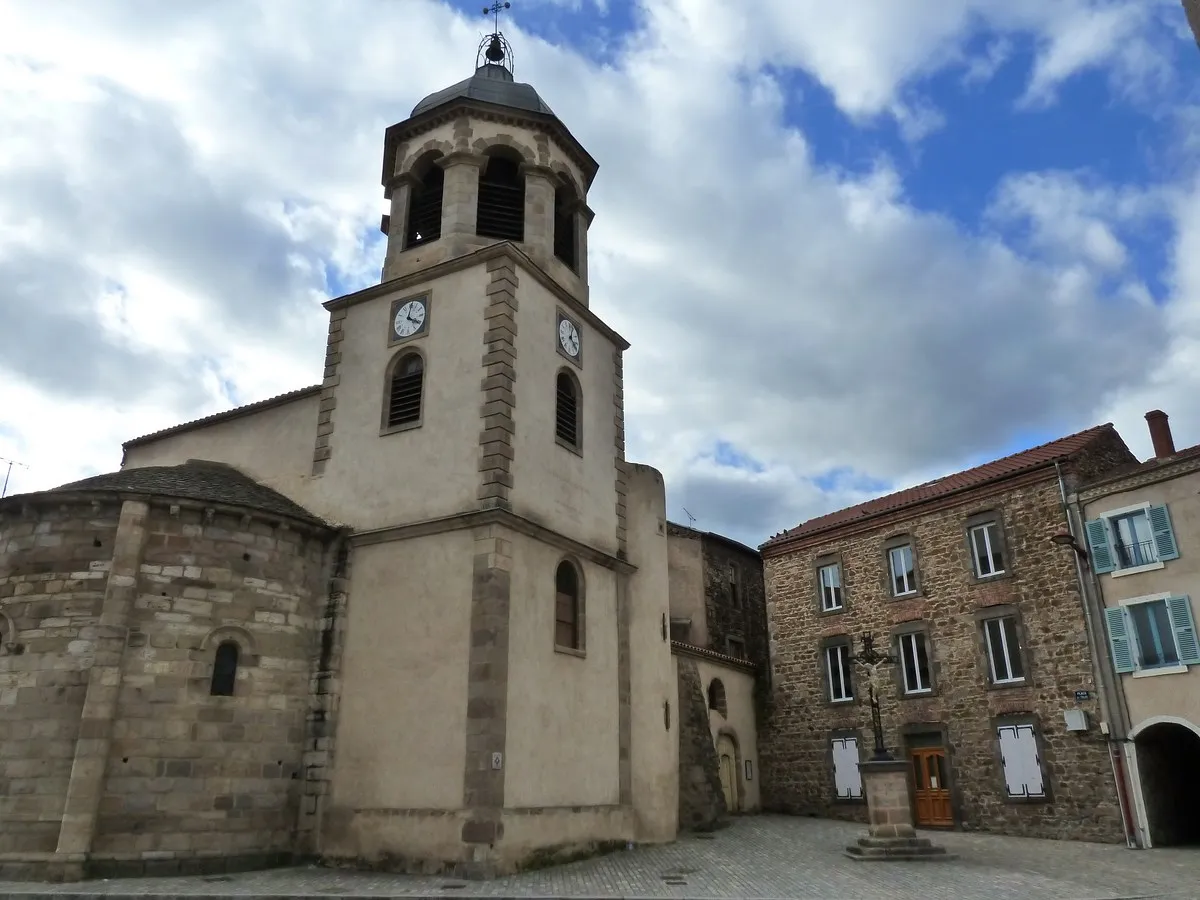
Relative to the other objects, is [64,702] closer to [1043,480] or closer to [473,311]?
[473,311]

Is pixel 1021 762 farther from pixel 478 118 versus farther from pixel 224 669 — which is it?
pixel 478 118

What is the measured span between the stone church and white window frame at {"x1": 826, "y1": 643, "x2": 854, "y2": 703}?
5932 mm

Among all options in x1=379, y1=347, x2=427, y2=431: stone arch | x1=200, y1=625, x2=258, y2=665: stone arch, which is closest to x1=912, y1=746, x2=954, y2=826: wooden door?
x1=379, y1=347, x2=427, y2=431: stone arch

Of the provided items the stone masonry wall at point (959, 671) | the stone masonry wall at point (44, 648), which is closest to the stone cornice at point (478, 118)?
the stone masonry wall at point (44, 648)

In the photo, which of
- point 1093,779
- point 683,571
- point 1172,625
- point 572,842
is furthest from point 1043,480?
point 572,842

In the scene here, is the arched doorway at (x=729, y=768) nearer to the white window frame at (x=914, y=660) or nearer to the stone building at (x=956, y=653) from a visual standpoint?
the stone building at (x=956, y=653)

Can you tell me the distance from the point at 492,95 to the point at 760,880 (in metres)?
16.3

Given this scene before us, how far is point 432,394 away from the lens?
1653 cm

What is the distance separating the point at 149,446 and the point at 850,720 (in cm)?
1877

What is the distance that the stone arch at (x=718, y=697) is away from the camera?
962 inches

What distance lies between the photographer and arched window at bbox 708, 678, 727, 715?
80.2 feet

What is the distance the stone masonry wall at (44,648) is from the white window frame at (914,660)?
17976 mm

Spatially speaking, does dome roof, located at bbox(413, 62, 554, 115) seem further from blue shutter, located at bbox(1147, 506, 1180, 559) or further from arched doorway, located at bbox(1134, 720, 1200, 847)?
arched doorway, located at bbox(1134, 720, 1200, 847)

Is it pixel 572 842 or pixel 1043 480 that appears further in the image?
pixel 1043 480
